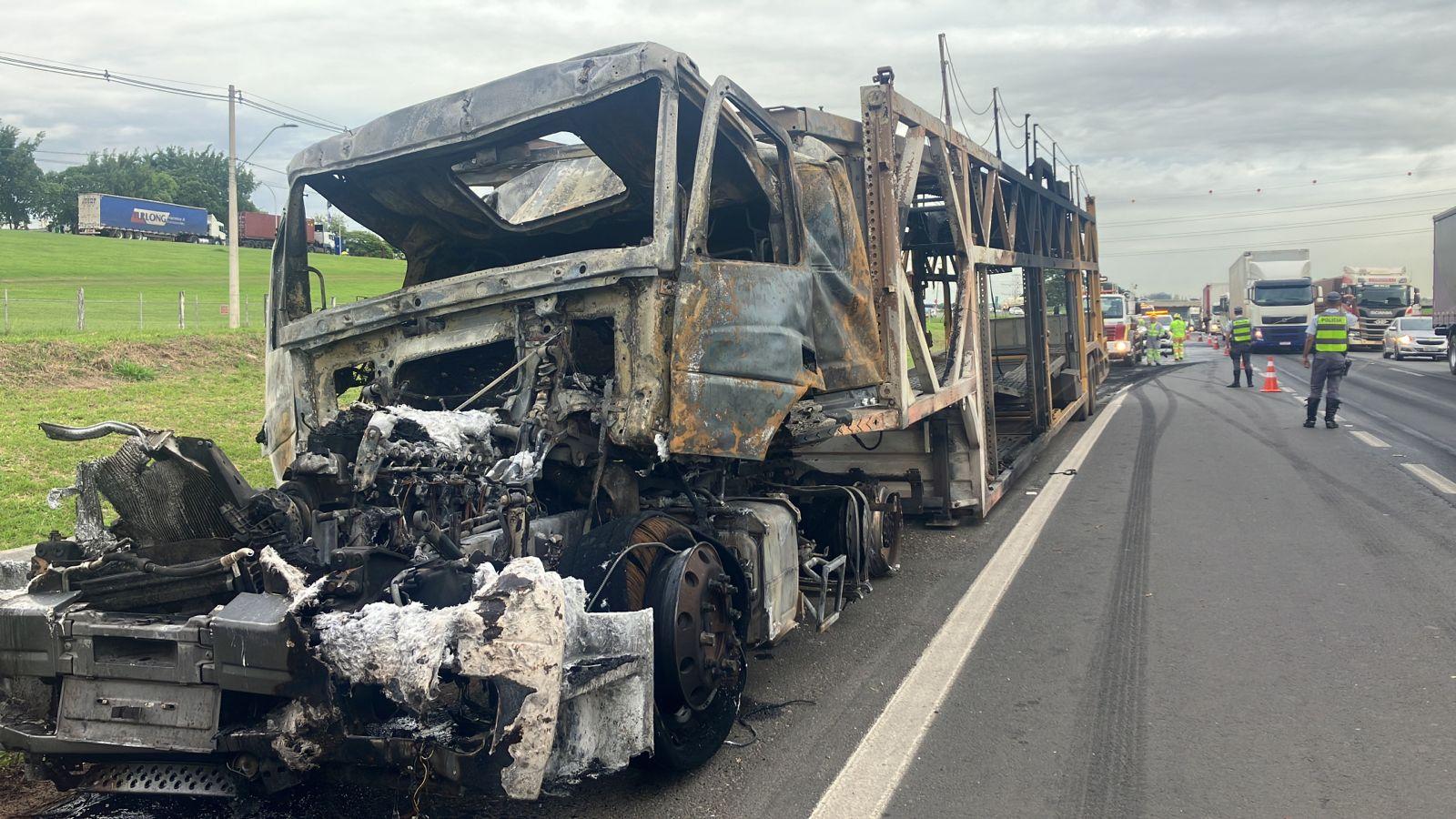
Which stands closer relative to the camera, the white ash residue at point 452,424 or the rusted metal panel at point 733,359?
the white ash residue at point 452,424

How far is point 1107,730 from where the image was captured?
13.9 ft

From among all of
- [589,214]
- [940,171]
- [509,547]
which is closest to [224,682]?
[509,547]

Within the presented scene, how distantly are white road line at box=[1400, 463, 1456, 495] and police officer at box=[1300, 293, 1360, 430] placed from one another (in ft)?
10.9

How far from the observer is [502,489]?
11.9 feet

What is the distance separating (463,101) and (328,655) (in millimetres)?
2633

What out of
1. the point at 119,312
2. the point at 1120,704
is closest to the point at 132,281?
the point at 119,312

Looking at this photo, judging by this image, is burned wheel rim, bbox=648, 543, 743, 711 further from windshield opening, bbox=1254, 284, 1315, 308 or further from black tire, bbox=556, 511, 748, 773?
windshield opening, bbox=1254, 284, 1315, 308

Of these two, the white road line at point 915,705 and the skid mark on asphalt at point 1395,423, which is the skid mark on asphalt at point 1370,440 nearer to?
the skid mark on asphalt at point 1395,423

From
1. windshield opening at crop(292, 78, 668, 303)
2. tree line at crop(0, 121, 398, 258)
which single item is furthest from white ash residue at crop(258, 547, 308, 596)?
tree line at crop(0, 121, 398, 258)

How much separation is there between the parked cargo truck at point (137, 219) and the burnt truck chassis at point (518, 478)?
261 feet

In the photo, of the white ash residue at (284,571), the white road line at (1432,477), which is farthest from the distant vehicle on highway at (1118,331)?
the white ash residue at (284,571)

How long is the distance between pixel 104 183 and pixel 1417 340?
95942mm

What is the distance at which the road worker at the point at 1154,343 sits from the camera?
34.2 metres

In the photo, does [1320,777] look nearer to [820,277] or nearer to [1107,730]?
[1107,730]
